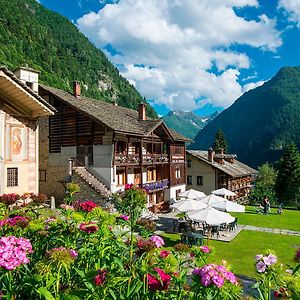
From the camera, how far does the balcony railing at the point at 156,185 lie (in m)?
30.6

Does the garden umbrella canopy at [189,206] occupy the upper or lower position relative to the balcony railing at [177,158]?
lower

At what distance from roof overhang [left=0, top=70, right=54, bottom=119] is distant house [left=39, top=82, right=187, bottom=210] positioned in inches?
316

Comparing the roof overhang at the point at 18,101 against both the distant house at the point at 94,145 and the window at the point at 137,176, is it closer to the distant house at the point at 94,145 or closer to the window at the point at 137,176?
the distant house at the point at 94,145

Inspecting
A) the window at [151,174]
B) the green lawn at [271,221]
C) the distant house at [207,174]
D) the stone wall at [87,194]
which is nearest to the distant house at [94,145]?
the stone wall at [87,194]

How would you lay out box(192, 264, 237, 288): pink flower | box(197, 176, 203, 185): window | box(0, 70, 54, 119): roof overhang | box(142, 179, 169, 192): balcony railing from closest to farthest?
box(192, 264, 237, 288): pink flower < box(0, 70, 54, 119): roof overhang < box(142, 179, 169, 192): balcony railing < box(197, 176, 203, 185): window

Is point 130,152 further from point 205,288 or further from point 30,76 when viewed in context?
point 205,288

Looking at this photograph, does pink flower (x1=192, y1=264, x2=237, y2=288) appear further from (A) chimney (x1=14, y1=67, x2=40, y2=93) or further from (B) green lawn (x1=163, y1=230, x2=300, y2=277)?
(A) chimney (x1=14, y1=67, x2=40, y2=93)

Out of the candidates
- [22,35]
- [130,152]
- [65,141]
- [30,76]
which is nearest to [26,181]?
[30,76]

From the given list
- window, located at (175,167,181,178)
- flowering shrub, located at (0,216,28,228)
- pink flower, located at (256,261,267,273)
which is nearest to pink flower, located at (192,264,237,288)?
pink flower, located at (256,261,267,273)

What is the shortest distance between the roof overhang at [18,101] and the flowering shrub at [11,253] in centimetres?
1475

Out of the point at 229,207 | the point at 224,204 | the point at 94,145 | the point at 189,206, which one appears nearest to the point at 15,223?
the point at 189,206

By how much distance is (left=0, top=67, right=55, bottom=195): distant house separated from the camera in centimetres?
1686

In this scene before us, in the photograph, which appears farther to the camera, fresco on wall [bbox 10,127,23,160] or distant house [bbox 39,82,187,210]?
distant house [bbox 39,82,187,210]

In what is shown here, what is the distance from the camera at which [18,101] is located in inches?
698
